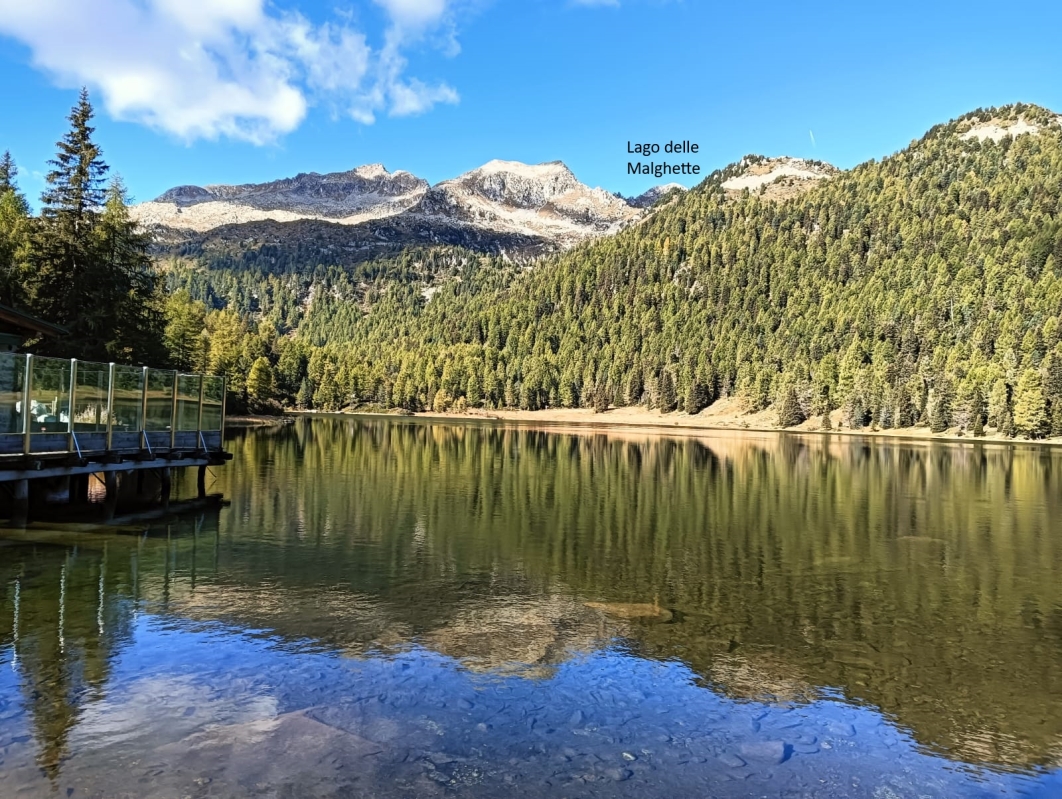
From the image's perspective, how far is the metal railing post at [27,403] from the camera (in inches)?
995

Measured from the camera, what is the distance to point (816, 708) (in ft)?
43.6

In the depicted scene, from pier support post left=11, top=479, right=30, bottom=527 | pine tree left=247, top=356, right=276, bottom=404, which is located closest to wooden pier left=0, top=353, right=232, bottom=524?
pier support post left=11, top=479, right=30, bottom=527

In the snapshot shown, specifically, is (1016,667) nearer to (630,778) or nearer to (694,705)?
(694,705)

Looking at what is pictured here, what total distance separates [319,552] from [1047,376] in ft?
475

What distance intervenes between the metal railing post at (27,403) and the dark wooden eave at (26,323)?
6.80 metres

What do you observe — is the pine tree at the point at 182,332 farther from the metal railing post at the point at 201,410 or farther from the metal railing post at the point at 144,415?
the metal railing post at the point at 144,415

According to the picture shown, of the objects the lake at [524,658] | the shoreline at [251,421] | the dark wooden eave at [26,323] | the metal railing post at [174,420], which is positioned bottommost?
the lake at [524,658]

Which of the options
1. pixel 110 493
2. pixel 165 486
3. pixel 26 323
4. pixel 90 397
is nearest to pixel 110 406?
pixel 90 397

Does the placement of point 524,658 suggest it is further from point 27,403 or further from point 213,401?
point 213,401

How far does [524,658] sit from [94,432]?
72.5 ft

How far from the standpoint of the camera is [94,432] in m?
29.1

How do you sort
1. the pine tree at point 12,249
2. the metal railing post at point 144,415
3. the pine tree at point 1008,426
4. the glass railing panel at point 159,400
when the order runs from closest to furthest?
the metal railing post at point 144,415, the glass railing panel at point 159,400, the pine tree at point 12,249, the pine tree at point 1008,426

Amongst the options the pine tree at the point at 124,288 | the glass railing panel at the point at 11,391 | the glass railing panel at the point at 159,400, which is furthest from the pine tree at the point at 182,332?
the glass railing panel at the point at 11,391

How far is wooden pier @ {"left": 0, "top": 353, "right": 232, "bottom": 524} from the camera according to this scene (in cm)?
2550
